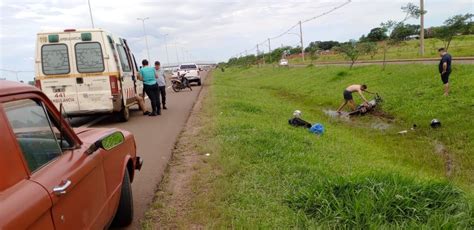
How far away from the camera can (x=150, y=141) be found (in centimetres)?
827

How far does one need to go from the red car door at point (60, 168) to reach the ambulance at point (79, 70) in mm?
7019

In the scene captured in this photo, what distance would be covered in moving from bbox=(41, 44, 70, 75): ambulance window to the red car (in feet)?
21.8

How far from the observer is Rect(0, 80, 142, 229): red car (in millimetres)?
2061

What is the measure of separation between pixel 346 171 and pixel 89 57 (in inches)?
263

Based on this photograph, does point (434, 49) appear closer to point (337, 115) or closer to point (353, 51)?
point (353, 51)

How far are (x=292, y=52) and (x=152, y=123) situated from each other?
264ft

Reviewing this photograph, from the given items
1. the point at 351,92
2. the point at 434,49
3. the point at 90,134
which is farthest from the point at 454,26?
the point at 90,134

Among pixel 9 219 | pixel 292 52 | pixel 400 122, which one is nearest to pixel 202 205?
pixel 9 219

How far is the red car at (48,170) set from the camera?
2061 millimetres

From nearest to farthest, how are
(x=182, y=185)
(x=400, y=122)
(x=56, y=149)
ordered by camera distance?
(x=56, y=149), (x=182, y=185), (x=400, y=122)

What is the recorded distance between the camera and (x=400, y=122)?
13336mm

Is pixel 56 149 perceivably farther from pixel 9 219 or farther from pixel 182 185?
pixel 182 185

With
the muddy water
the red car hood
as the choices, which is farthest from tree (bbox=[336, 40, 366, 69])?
the red car hood

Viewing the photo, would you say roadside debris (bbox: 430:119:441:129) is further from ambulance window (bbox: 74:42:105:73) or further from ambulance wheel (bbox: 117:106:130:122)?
ambulance window (bbox: 74:42:105:73)
